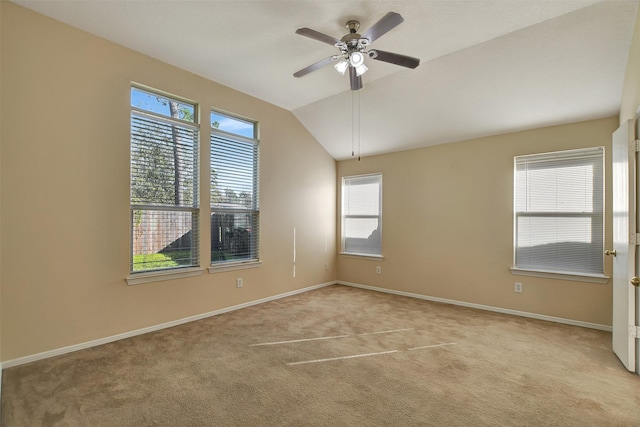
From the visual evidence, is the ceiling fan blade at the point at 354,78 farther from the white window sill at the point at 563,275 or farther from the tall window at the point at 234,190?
the white window sill at the point at 563,275

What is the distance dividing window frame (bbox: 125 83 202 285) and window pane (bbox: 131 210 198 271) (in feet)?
0.04

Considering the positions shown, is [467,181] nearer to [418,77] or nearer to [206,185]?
[418,77]

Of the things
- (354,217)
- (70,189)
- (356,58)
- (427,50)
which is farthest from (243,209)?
(427,50)

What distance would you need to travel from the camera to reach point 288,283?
495 cm

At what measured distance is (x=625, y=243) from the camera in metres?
2.49

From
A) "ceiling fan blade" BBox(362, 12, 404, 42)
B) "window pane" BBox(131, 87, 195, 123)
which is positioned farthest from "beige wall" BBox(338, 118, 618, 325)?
"window pane" BBox(131, 87, 195, 123)

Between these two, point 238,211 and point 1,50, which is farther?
point 238,211

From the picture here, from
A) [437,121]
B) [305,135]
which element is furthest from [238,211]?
[437,121]

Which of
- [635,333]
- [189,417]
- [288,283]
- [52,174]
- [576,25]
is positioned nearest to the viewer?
[189,417]

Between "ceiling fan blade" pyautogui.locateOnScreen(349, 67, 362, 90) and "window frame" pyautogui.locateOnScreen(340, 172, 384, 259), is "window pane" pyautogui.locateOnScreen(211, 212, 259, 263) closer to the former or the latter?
"window frame" pyautogui.locateOnScreen(340, 172, 384, 259)

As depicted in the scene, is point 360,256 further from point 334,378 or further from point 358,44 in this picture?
point 358,44

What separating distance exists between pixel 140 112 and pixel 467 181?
4196 mm

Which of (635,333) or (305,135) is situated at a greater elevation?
(305,135)

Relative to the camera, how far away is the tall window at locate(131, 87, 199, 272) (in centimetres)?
333
